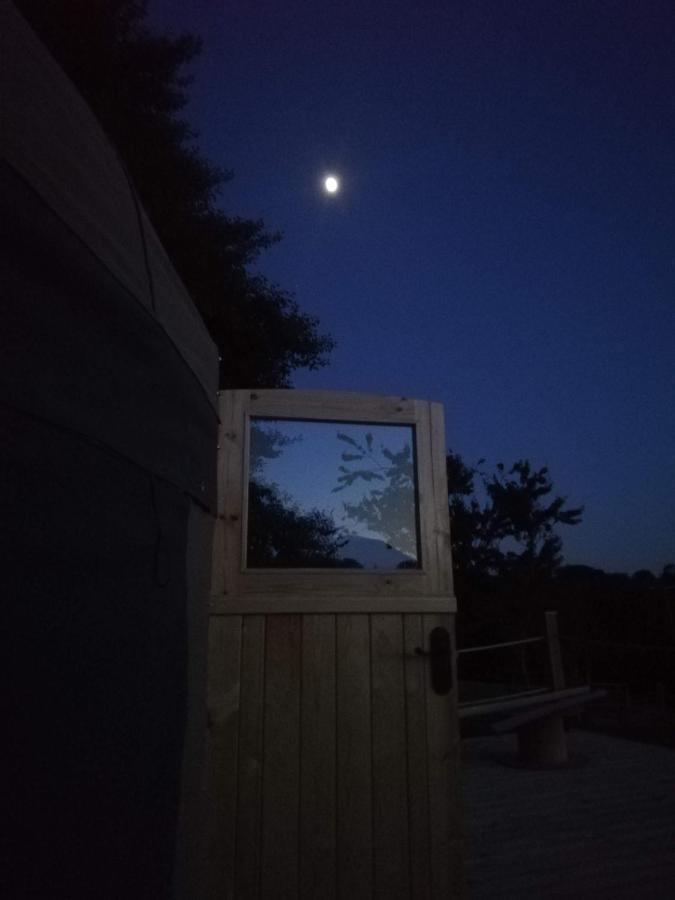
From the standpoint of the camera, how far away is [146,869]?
1.16 metres

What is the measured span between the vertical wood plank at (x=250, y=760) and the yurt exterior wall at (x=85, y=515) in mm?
641

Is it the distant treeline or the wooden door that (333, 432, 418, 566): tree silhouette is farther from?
the distant treeline

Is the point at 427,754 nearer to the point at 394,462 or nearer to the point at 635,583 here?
the point at 394,462

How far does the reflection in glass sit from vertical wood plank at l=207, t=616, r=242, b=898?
0.37 m

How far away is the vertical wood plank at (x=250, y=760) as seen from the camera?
2033 millimetres

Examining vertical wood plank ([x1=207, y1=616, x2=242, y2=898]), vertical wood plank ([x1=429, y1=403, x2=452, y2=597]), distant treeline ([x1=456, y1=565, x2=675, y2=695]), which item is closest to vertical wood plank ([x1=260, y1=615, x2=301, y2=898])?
vertical wood plank ([x1=207, y1=616, x2=242, y2=898])

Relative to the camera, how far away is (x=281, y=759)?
213 cm

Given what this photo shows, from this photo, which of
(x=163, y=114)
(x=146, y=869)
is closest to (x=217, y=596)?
(x=146, y=869)

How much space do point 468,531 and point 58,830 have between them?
16.9m

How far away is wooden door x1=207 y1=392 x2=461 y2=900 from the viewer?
2.05 m

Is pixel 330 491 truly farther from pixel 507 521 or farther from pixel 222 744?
pixel 507 521

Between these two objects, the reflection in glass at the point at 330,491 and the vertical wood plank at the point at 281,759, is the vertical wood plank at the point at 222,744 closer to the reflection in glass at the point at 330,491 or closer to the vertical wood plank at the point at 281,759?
the vertical wood plank at the point at 281,759

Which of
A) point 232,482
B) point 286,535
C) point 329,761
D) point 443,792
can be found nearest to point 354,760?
point 329,761

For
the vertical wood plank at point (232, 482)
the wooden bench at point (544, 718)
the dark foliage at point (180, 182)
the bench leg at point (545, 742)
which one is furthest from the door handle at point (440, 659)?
the dark foliage at point (180, 182)
